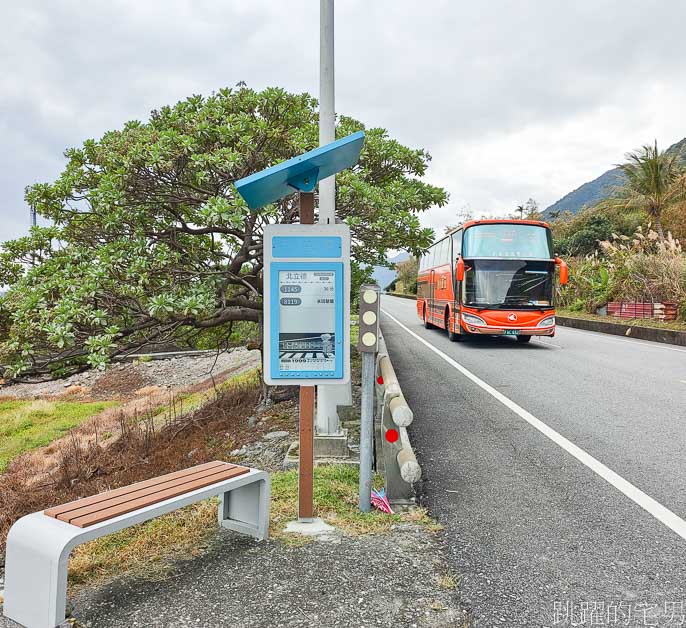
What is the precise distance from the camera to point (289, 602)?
3244 millimetres

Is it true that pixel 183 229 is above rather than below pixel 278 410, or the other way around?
above

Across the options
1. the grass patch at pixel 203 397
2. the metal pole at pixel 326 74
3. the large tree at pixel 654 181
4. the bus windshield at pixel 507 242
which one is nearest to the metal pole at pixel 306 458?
the metal pole at pixel 326 74

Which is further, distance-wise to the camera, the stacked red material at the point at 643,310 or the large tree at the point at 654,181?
the large tree at the point at 654,181

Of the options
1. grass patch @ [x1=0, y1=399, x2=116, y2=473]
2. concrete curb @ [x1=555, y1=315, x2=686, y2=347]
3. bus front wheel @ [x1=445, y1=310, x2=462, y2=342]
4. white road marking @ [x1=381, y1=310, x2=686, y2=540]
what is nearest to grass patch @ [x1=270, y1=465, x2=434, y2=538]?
white road marking @ [x1=381, y1=310, x2=686, y2=540]

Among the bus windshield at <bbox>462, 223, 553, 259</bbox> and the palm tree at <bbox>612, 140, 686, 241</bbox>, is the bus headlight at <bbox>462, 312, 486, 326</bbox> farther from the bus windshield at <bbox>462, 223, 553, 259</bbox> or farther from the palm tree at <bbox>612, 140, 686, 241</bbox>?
the palm tree at <bbox>612, 140, 686, 241</bbox>

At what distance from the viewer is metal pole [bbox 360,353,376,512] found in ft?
14.6

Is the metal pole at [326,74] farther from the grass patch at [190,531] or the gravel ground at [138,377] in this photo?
the gravel ground at [138,377]

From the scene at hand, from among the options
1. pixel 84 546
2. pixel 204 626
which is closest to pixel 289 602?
pixel 204 626

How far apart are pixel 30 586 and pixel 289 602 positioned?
1.30 meters

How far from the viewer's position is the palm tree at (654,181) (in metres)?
31.8

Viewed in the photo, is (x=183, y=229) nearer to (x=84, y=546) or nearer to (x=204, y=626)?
(x=84, y=546)

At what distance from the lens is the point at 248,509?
4145mm

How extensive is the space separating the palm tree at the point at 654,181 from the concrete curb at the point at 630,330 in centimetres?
918

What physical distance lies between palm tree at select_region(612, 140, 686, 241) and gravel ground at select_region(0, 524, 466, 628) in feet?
104
